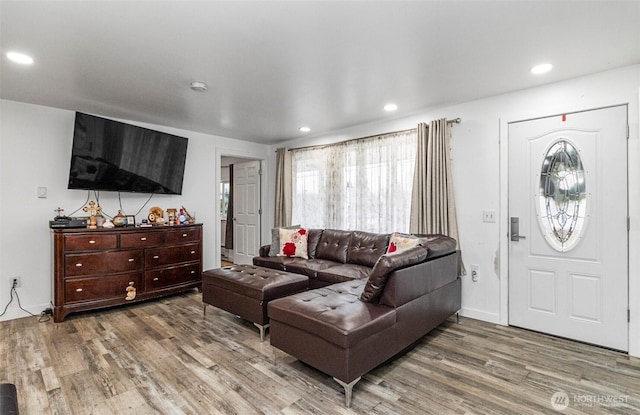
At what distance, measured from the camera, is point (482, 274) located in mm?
3416

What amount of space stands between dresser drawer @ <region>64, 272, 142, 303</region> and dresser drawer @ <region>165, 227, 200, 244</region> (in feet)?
1.81

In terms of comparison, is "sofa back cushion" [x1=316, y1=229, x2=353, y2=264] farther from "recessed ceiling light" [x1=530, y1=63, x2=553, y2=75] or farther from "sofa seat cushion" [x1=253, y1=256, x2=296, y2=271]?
"recessed ceiling light" [x1=530, y1=63, x2=553, y2=75]

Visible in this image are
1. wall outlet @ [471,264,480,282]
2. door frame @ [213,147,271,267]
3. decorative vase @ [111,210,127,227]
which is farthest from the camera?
door frame @ [213,147,271,267]

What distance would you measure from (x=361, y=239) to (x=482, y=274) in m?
1.45

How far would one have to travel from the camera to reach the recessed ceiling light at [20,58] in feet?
7.73

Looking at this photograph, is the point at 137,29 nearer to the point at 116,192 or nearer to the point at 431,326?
the point at 116,192

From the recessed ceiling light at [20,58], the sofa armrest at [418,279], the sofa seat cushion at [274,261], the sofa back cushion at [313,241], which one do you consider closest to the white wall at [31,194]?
the recessed ceiling light at [20,58]

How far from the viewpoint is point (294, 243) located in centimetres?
444

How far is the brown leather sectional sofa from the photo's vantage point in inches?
77.3

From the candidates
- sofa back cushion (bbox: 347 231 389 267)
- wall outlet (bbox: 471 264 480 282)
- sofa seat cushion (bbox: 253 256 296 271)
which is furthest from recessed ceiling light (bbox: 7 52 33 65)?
wall outlet (bbox: 471 264 480 282)

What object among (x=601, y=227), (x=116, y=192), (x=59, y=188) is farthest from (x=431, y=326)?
(x=59, y=188)

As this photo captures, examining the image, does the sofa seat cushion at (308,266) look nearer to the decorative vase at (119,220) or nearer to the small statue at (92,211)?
the decorative vase at (119,220)

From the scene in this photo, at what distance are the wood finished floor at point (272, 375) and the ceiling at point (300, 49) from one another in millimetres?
2372

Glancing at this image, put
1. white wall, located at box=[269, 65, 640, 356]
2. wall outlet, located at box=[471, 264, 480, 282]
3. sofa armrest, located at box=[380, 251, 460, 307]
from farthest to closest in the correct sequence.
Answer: wall outlet, located at box=[471, 264, 480, 282], white wall, located at box=[269, 65, 640, 356], sofa armrest, located at box=[380, 251, 460, 307]
